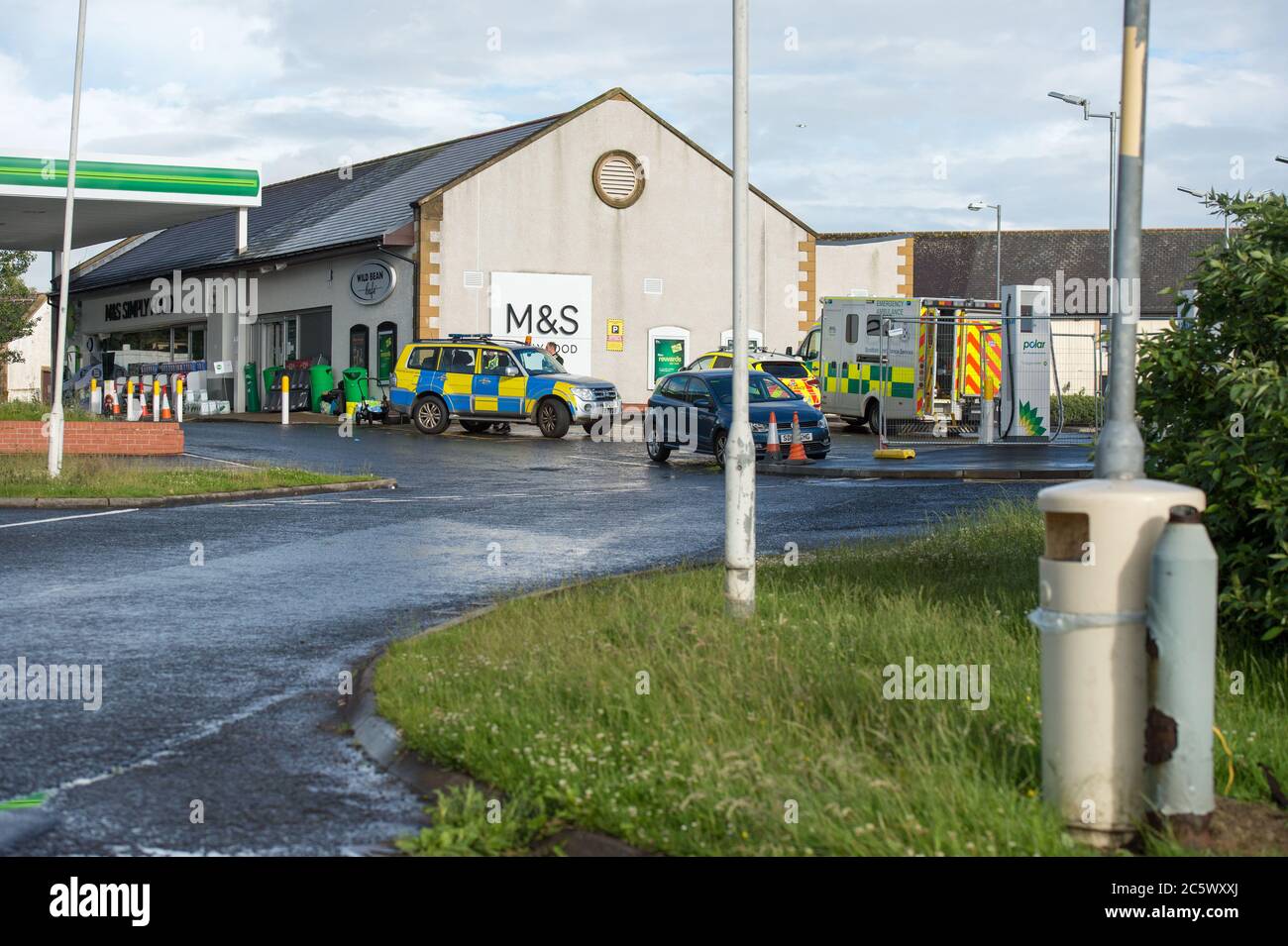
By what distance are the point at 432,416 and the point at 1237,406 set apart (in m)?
26.4

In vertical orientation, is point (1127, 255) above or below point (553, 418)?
above

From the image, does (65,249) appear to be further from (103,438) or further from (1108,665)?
(1108,665)

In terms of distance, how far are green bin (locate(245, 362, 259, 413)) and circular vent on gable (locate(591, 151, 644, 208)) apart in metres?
12.0

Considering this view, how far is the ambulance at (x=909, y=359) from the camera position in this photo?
28156mm

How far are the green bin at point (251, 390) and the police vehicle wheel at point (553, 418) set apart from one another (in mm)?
16832

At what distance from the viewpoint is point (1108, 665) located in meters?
5.05

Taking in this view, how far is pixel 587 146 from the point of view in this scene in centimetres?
4194

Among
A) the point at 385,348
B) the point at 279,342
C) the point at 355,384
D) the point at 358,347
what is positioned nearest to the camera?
the point at 355,384

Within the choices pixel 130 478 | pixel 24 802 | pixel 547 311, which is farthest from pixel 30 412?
pixel 547 311

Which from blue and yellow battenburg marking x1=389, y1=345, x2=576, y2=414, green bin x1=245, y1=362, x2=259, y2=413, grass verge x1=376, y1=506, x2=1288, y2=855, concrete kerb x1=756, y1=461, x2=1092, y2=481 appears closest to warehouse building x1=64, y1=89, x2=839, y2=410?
green bin x1=245, y1=362, x2=259, y2=413

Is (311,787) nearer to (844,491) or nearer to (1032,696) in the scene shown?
(1032,696)

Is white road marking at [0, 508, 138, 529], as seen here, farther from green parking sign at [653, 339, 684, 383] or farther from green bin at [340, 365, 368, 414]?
green parking sign at [653, 339, 684, 383]

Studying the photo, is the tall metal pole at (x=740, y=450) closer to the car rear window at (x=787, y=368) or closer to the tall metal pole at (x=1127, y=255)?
the tall metal pole at (x=1127, y=255)
